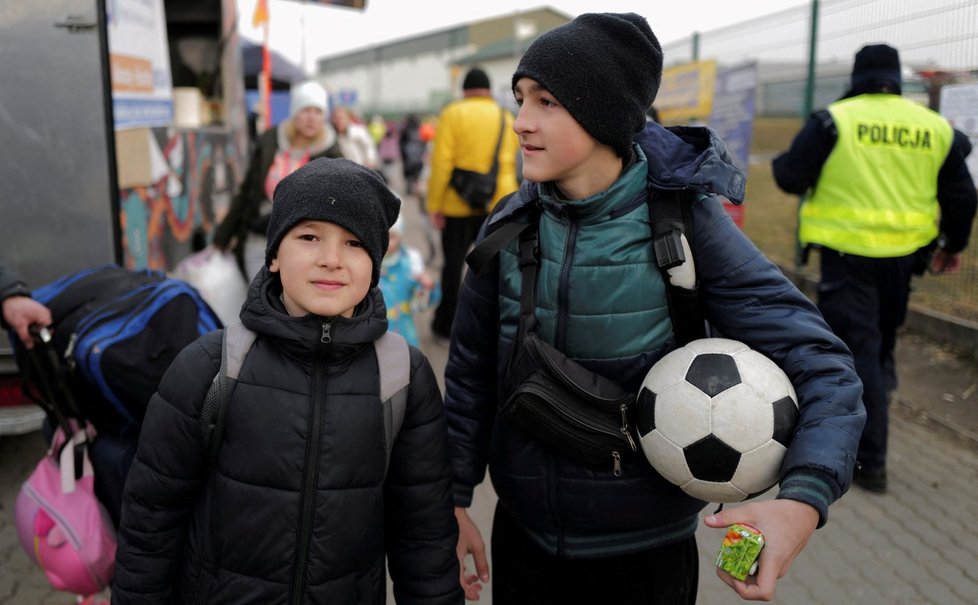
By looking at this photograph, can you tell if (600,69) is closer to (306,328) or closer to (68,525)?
(306,328)

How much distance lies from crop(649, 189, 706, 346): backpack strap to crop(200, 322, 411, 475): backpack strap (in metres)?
0.63

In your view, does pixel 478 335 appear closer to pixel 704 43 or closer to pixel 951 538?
pixel 951 538

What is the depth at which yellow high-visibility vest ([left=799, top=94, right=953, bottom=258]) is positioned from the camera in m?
3.91

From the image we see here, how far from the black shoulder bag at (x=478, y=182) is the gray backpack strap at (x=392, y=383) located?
4261 mm

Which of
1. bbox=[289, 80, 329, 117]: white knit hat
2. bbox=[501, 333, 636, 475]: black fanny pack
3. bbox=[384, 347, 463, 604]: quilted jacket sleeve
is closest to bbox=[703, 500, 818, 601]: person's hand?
bbox=[501, 333, 636, 475]: black fanny pack

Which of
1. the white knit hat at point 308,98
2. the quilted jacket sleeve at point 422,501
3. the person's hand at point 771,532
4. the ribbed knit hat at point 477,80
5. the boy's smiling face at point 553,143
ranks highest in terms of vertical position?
the ribbed knit hat at point 477,80

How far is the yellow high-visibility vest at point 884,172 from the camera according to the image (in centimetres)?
391

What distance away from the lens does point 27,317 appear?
98.1 inches

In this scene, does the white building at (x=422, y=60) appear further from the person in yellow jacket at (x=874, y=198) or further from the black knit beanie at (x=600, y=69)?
the black knit beanie at (x=600, y=69)

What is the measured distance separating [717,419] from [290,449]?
0.91 meters

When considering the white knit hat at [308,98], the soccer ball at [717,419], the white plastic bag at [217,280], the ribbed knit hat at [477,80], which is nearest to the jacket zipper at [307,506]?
the soccer ball at [717,419]

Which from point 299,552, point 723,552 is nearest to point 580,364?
point 723,552

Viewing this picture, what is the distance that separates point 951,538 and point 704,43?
7187mm

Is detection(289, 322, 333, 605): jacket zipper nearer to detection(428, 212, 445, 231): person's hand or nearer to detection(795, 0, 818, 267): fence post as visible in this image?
detection(428, 212, 445, 231): person's hand
